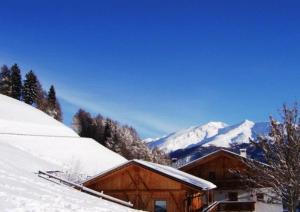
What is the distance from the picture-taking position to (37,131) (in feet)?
281

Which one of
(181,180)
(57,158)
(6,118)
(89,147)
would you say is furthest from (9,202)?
(6,118)

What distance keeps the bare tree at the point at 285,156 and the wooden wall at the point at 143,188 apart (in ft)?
32.9

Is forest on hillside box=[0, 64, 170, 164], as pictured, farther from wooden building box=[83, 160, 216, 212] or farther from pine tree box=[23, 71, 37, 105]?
wooden building box=[83, 160, 216, 212]

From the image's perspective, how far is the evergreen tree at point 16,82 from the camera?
12675 cm

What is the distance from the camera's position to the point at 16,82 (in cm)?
12788

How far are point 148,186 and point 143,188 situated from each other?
0.43 m

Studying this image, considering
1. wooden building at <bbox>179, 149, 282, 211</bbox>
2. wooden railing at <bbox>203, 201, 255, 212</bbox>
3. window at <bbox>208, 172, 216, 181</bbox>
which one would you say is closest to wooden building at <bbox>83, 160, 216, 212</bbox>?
wooden railing at <bbox>203, 201, 255, 212</bbox>

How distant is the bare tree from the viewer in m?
21.5

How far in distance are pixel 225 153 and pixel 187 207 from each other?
1471cm

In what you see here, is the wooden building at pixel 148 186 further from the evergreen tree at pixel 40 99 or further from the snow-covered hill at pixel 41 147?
the evergreen tree at pixel 40 99

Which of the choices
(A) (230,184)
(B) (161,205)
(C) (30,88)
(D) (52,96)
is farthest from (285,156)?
(D) (52,96)

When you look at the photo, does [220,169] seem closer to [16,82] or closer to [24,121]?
[24,121]

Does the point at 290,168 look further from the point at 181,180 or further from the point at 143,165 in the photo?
the point at 143,165

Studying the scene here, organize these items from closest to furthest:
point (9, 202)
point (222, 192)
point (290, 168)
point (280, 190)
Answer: point (9, 202) < point (290, 168) < point (280, 190) < point (222, 192)
